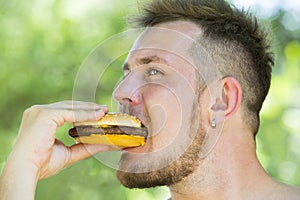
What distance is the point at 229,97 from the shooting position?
250cm

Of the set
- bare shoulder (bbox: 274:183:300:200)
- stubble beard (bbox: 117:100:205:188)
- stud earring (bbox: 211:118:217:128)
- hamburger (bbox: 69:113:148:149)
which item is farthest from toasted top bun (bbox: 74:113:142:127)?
bare shoulder (bbox: 274:183:300:200)

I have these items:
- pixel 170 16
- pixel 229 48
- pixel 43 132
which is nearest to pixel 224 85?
pixel 229 48

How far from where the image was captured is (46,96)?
4.79m

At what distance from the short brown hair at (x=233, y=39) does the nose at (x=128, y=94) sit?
337mm

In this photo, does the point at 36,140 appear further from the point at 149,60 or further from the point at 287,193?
the point at 287,193

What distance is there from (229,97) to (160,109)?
0.29 m

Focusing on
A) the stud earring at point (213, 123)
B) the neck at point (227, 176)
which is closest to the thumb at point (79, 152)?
the neck at point (227, 176)

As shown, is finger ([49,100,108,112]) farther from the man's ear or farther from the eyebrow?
the man's ear

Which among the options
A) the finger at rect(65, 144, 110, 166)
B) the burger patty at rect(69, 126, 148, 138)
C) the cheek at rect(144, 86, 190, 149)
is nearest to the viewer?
the burger patty at rect(69, 126, 148, 138)

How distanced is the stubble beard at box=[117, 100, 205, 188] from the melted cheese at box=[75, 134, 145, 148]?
9 cm

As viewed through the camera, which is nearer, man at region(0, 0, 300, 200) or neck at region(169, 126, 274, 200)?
man at region(0, 0, 300, 200)

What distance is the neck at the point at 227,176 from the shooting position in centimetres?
244

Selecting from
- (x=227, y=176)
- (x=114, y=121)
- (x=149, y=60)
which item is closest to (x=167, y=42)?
(x=149, y=60)

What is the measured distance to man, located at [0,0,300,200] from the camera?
7.64 ft
